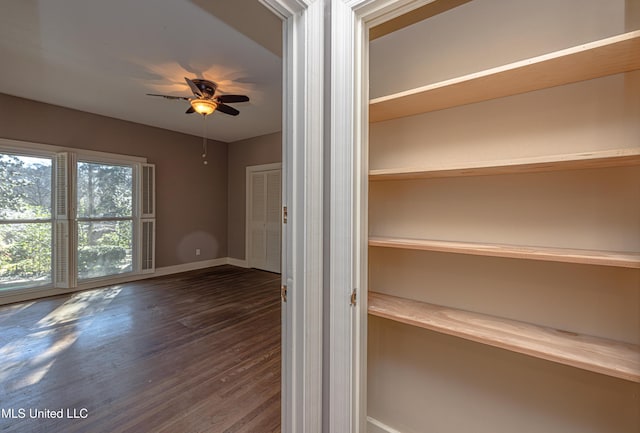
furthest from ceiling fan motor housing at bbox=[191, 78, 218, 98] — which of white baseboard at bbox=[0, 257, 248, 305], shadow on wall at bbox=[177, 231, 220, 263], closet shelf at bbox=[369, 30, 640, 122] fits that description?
white baseboard at bbox=[0, 257, 248, 305]

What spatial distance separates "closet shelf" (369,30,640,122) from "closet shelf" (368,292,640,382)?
89cm

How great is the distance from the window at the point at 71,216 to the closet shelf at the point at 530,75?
16.0 ft

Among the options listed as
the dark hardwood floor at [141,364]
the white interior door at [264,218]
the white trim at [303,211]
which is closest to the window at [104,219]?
the dark hardwood floor at [141,364]

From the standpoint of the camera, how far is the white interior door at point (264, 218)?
544cm

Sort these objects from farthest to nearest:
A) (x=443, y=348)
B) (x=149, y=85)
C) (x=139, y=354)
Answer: (x=149, y=85) < (x=139, y=354) < (x=443, y=348)

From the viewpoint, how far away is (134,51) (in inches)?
98.3

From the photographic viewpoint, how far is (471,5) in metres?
1.17

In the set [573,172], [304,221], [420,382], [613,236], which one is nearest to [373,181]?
[304,221]

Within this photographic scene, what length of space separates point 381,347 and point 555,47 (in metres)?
1.47

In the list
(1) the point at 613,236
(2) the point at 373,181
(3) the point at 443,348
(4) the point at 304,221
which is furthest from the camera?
(2) the point at 373,181

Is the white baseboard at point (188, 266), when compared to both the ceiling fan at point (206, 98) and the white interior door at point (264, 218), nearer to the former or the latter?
the white interior door at point (264, 218)

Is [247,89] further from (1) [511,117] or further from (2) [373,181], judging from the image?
(1) [511,117]

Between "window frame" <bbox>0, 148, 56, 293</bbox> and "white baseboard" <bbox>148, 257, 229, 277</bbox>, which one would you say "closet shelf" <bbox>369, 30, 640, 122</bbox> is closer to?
"window frame" <bbox>0, 148, 56, 293</bbox>

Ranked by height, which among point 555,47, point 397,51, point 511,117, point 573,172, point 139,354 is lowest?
point 139,354
